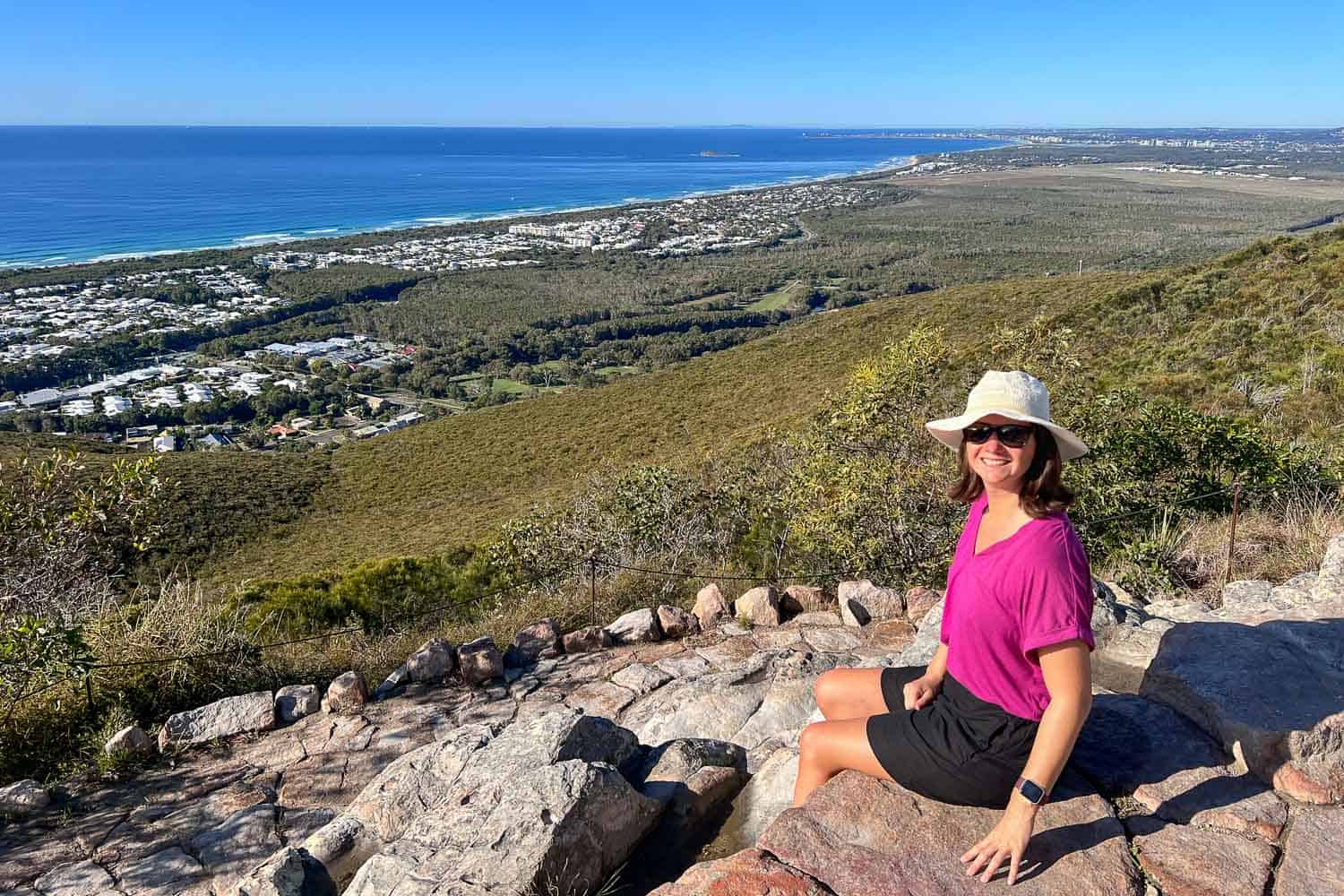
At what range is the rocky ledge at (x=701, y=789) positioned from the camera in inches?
99.3

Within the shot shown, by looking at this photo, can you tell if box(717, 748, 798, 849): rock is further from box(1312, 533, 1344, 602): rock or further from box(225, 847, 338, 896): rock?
box(1312, 533, 1344, 602): rock

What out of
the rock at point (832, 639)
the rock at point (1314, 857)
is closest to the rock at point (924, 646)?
the rock at point (832, 639)

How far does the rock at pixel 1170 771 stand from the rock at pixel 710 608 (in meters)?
3.29

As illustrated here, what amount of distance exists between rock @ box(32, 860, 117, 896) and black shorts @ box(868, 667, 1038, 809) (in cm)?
→ 357

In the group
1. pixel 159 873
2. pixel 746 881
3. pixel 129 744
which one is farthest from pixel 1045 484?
pixel 129 744

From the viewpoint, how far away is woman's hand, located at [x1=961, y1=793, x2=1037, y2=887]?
2303 millimetres

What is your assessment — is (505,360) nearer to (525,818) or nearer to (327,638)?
(327,638)

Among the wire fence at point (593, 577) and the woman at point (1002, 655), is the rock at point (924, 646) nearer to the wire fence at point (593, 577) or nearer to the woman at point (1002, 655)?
the woman at point (1002, 655)

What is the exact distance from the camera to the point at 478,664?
5730 mm

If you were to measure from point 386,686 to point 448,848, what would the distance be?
2967 millimetres

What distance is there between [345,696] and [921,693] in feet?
13.5

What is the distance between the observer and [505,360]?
59000 millimetres

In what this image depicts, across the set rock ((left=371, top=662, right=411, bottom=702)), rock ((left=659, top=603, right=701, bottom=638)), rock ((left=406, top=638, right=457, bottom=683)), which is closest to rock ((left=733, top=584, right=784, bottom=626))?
rock ((left=659, top=603, right=701, bottom=638))

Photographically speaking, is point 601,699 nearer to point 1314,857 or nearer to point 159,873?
point 159,873
